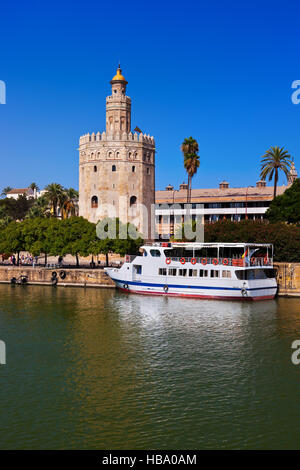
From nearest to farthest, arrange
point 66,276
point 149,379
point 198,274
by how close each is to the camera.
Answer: point 149,379 < point 198,274 < point 66,276

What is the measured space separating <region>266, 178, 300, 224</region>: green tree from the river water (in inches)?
965

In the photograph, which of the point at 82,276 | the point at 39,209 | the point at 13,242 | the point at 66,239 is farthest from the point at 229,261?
the point at 39,209

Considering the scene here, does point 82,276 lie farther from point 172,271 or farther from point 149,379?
point 149,379

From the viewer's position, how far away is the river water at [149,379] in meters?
18.2

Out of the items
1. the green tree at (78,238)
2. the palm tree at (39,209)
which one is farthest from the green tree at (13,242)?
the palm tree at (39,209)

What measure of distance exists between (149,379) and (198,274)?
78.3 feet

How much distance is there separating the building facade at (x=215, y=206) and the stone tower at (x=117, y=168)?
10759 millimetres

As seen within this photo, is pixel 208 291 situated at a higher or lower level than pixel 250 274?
lower

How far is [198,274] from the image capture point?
46.9m

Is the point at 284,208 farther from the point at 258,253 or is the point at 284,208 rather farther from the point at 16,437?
the point at 16,437

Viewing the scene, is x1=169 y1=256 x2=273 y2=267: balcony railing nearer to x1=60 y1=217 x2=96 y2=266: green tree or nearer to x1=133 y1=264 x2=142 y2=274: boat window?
x1=133 y1=264 x2=142 y2=274: boat window

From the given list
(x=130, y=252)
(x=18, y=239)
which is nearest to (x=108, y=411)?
(x=130, y=252)

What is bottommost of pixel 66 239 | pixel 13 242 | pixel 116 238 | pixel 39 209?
pixel 13 242

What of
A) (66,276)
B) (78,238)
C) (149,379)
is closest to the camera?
(149,379)
